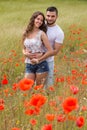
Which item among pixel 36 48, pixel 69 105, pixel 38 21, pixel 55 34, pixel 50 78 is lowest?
pixel 50 78

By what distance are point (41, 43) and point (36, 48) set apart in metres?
0.09

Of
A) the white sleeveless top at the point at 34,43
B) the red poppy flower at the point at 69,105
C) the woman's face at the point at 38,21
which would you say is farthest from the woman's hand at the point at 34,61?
the red poppy flower at the point at 69,105

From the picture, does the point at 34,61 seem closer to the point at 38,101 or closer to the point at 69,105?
the point at 38,101

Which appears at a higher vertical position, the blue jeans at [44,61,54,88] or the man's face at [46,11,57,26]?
the man's face at [46,11,57,26]

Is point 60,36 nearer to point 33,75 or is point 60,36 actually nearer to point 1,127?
point 33,75

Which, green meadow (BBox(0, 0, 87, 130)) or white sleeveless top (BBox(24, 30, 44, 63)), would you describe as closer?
green meadow (BBox(0, 0, 87, 130))

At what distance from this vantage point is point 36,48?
18.1 feet

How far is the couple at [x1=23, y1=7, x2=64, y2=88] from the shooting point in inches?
213

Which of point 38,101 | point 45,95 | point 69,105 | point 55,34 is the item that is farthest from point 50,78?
point 69,105

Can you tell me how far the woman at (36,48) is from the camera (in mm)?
5402

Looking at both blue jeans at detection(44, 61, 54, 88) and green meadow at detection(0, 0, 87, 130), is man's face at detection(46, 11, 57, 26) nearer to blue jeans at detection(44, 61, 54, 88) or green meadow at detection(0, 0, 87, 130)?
blue jeans at detection(44, 61, 54, 88)

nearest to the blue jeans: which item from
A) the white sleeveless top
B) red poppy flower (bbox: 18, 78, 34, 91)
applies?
the white sleeveless top

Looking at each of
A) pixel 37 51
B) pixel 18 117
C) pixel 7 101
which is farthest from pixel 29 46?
pixel 18 117

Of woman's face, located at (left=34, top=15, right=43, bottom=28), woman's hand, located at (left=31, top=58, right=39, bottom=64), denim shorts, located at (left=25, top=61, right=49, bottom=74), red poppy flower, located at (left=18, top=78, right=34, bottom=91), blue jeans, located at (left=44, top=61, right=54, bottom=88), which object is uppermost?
red poppy flower, located at (left=18, top=78, right=34, bottom=91)
